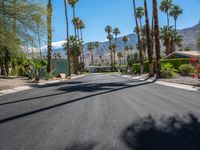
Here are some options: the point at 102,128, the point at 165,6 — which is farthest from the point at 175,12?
the point at 102,128

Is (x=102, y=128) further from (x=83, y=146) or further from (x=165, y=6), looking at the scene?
(x=165, y=6)

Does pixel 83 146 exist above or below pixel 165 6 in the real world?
below

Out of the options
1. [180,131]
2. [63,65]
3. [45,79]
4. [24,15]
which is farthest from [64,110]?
[63,65]

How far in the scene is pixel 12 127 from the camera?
8297mm

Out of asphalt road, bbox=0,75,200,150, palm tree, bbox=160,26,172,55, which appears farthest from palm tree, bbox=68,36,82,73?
asphalt road, bbox=0,75,200,150

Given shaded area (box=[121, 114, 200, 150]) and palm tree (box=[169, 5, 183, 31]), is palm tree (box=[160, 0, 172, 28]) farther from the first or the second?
shaded area (box=[121, 114, 200, 150])

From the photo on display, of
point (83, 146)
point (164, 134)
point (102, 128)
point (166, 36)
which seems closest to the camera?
point (83, 146)

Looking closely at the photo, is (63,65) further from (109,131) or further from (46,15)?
(109,131)

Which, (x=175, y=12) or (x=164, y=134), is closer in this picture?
(x=164, y=134)

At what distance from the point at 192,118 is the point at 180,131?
1.77m

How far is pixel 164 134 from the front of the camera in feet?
22.8

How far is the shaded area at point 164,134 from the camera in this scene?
599 cm

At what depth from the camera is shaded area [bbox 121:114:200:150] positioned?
5.99 m

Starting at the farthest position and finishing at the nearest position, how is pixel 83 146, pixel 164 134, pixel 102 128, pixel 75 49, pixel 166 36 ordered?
pixel 75 49 < pixel 166 36 < pixel 102 128 < pixel 164 134 < pixel 83 146
